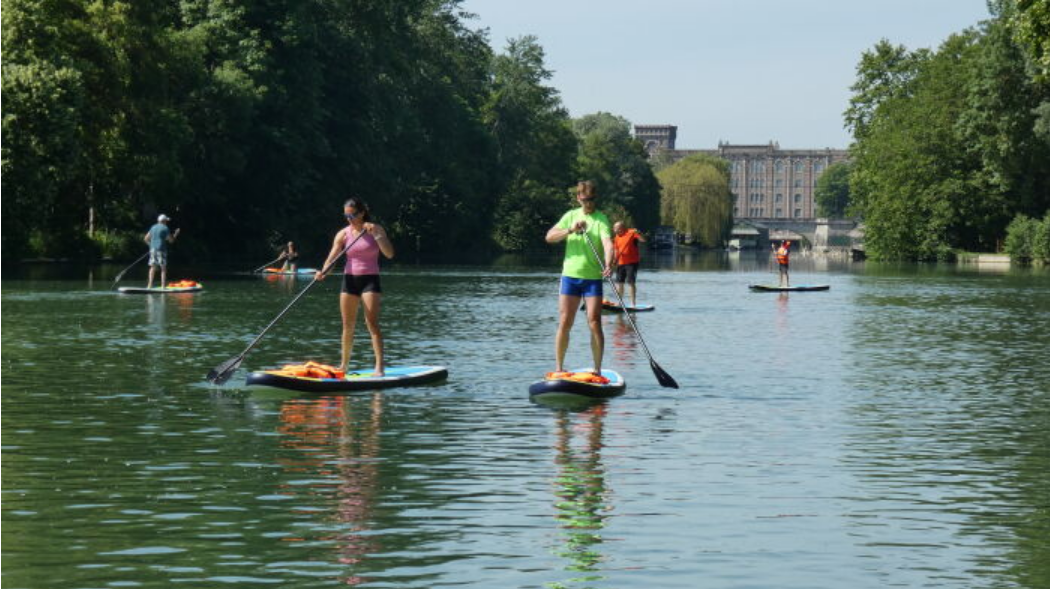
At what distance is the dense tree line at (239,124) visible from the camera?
201 ft

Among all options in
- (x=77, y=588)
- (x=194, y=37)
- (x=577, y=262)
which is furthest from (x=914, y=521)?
(x=194, y=37)

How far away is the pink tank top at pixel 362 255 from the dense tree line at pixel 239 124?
40656 mm

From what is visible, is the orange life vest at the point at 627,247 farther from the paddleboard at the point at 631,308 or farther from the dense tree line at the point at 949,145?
the dense tree line at the point at 949,145

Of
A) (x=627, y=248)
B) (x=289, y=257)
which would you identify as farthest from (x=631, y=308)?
(x=289, y=257)

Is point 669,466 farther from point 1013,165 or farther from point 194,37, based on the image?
point 1013,165

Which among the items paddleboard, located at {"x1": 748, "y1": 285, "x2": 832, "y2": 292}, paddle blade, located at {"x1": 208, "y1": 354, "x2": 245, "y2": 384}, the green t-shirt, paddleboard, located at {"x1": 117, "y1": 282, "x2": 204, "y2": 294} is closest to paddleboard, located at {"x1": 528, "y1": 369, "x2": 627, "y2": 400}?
the green t-shirt

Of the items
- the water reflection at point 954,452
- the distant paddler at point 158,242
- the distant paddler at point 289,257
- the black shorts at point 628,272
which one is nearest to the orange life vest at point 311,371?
the water reflection at point 954,452

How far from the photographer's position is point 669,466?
540 inches

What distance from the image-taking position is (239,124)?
7538cm

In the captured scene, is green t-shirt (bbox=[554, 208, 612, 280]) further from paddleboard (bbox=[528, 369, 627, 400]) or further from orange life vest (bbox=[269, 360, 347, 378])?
orange life vest (bbox=[269, 360, 347, 378])

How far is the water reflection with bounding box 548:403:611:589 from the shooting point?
9.81 meters

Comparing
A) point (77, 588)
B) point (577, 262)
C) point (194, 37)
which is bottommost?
point (77, 588)

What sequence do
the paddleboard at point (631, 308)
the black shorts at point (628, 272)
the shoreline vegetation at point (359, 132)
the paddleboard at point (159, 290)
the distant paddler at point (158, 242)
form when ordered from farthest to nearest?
1. the shoreline vegetation at point (359, 132)
2. the paddleboard at point (159, 290)
3. the distant paddler at point (158, 242)
4. the black shorts at point (628, 272)
5. the paddleboard at point (631, 308)

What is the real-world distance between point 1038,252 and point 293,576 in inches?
4064
